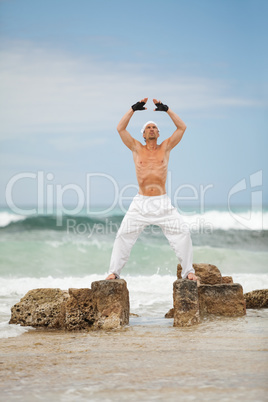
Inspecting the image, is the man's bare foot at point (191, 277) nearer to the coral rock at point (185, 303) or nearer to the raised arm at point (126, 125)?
the coral rock at point (185, 303)

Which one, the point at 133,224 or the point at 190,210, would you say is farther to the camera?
the point at 190,210

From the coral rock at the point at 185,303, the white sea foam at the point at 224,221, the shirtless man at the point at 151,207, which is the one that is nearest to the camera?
the coral rock at the point at 185,303

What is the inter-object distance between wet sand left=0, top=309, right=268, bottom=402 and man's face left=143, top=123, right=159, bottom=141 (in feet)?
7.15

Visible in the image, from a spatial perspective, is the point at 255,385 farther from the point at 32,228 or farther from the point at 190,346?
the point at 32,228

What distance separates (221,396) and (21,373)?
4.50ft

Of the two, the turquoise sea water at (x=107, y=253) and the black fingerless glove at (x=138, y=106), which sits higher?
the black fingerless glove at (x=138, y=106)

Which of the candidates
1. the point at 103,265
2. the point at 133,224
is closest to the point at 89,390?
the point at 133,224

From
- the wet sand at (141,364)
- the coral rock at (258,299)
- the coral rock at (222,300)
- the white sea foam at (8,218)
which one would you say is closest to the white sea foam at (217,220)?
the white sea foam at (8,218)

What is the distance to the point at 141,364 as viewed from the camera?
3.52m

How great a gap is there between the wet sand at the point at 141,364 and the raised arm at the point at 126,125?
84.2 inches

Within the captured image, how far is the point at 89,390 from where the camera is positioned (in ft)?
9.48

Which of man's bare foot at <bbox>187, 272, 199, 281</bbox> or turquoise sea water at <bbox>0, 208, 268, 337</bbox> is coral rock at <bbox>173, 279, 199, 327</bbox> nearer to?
man's bare foot at <bbox>187, 272, 199, 281</bbox>

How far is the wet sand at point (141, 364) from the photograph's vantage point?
9.21 feet

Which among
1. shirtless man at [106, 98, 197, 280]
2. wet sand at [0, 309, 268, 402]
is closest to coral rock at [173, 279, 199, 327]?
wet sand at [0, 309, 268, 402]
